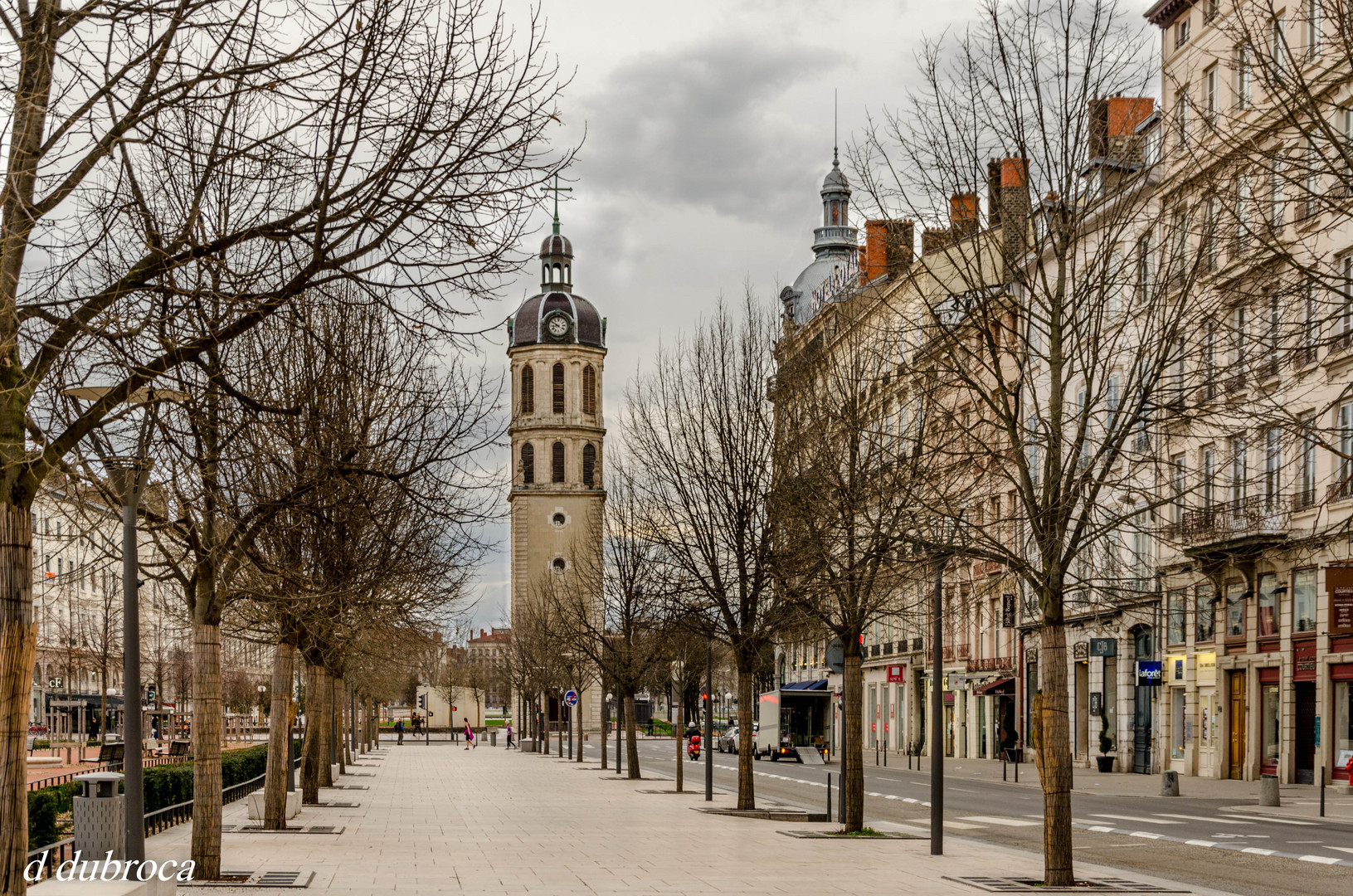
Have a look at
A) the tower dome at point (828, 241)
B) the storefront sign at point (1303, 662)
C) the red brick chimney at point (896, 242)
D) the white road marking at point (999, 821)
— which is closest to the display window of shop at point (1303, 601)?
the storefront sign at point (1303, 662)

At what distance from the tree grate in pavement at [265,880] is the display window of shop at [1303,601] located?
32.6 meters

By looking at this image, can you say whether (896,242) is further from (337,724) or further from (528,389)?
(528,389)

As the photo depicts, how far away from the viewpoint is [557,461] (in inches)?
5290

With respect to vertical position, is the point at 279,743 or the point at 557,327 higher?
the point at 557,327

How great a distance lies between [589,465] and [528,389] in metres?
Answer: 8.15

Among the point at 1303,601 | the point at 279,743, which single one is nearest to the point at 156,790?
the point at 279,743

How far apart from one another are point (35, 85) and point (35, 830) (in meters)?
12.3

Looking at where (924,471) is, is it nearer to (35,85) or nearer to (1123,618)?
(35,85)

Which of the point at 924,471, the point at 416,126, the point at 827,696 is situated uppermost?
the point at 416,126

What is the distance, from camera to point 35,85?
9562mm

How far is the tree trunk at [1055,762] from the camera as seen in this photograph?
1714 centimetres

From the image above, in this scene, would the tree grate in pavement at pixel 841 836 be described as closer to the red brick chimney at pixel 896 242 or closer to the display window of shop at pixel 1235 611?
the red brick chimney at pixel 896 242

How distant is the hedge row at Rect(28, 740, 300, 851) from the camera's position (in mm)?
19172

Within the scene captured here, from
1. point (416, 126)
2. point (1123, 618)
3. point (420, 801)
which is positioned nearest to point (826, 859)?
point (416, 126)
